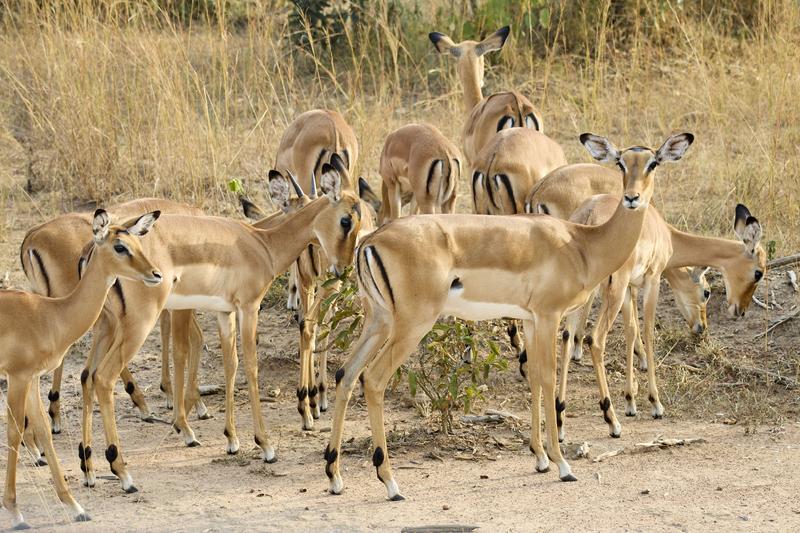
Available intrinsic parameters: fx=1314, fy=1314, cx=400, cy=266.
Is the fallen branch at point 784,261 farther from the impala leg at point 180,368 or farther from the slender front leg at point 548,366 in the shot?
the impala leg at point 180,368

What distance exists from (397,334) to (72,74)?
19.6 ft

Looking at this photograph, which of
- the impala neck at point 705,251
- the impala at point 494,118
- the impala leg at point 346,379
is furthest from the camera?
the impala at point 494,118

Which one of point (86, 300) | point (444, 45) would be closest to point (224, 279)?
point (86, 300)

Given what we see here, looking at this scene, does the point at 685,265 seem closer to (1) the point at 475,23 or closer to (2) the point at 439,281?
(2) the point at 439,281

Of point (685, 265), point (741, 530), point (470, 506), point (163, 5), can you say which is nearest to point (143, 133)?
point (163, 5)

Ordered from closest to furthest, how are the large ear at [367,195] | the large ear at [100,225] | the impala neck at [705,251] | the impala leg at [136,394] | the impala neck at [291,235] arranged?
the large ear at [100,225] < the impala neck at [291,235] < the impala leg at [136,394] < the impala neck at [705,251] < the large ear at [367,195]

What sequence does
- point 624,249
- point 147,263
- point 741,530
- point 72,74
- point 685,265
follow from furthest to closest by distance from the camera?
point 72,74 → point 685,265 → point 624,249 → point 147,263 → point 741,530

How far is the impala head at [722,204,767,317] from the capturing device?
325 inches

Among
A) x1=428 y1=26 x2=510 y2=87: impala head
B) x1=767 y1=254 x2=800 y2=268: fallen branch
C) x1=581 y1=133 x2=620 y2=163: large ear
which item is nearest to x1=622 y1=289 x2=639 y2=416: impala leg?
x1=581 y1=133 x2=620 y2=163: large ear

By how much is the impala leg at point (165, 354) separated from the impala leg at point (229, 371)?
0.77 meters

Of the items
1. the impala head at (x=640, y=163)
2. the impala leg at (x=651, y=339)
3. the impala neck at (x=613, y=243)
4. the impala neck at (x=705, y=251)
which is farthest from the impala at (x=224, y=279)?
the impala neck at (x=705, y=251)

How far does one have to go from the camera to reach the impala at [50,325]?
602 centimetres

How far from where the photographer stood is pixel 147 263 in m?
6.23

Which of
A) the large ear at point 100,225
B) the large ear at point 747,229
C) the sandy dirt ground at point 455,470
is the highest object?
the large ear at point 100,225
